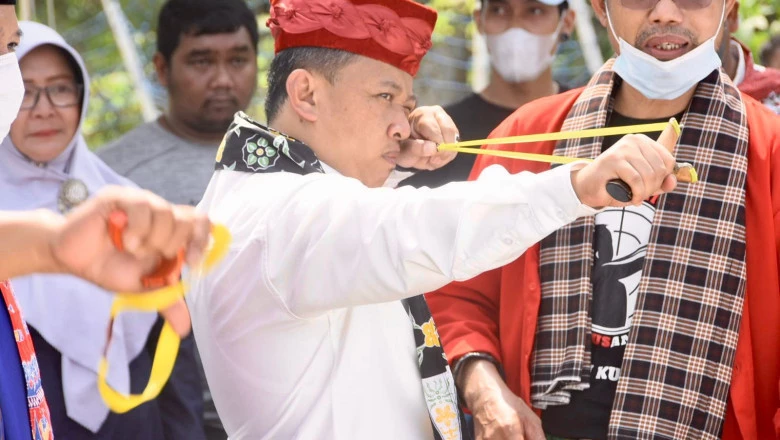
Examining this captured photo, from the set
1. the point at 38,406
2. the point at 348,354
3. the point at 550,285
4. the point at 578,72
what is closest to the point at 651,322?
the point at 550,285

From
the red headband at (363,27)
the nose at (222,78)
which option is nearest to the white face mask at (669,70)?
the red headband at (363,27)

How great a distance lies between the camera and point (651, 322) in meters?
3.26

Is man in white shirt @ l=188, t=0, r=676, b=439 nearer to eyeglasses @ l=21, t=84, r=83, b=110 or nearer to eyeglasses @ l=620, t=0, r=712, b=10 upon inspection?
eyeglasses @ l=620, t=0, r=712, b=10

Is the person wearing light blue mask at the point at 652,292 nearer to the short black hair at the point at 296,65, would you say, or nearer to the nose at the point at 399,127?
the nose at the point at 399,127

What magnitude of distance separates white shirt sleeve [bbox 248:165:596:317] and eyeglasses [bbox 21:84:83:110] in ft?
7.96

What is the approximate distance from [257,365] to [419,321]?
402 mm

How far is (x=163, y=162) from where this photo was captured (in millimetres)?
5320

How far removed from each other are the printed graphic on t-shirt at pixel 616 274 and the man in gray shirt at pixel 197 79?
7.90 feet

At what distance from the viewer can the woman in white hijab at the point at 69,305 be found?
423cm

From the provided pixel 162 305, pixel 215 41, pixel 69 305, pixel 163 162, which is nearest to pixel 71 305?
pixel 69 305

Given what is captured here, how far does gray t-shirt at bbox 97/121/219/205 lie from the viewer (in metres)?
5.17

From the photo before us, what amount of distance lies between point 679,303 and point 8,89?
5.67ft

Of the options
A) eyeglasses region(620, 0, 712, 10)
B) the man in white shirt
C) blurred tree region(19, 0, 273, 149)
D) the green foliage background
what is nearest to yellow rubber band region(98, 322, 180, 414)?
the man in white shirt

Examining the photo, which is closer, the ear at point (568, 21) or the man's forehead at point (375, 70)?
the man's forehead at point (375, 70)
